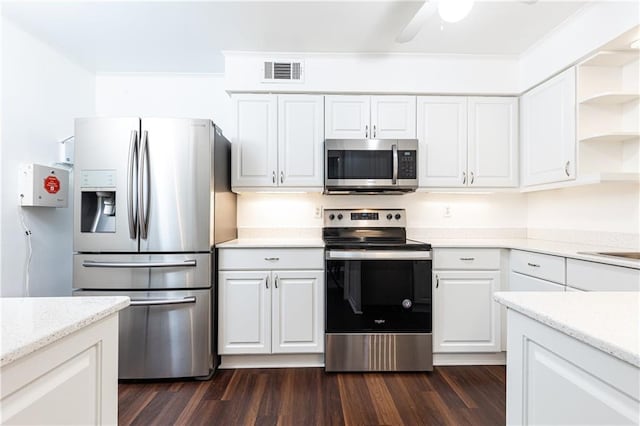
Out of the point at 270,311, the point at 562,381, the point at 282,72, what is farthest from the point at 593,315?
the point at 282,72

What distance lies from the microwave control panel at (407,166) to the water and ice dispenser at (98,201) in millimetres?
2071

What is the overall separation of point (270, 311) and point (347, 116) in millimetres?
1671

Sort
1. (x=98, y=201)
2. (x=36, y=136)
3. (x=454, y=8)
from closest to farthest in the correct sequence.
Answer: (x=454, y=8), (x=98, y=201), (x=36, y=136)

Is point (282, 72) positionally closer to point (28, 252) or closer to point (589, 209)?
point (28, 252)

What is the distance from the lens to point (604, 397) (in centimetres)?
65

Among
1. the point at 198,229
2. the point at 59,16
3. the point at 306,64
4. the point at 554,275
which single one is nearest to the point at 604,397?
the point at 554,275

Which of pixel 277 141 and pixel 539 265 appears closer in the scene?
pixel 539 265

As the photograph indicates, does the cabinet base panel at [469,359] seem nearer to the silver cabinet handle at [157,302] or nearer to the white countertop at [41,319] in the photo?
the silver cabinet handle at [157,302]

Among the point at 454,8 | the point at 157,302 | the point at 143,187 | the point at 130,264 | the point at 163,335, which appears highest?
the point at 454,8

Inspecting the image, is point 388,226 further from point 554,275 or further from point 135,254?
point 135,254

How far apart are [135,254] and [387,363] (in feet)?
6.36

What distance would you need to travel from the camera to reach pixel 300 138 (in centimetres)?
263

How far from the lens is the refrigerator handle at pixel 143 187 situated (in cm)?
213

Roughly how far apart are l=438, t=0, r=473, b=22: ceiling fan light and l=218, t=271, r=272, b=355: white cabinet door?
6.41 ft
